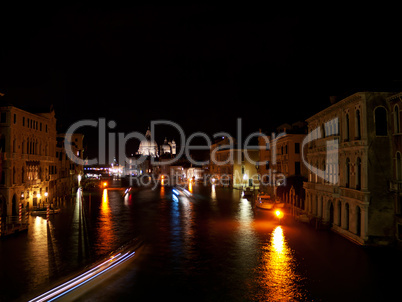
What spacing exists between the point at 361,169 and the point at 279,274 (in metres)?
9.82

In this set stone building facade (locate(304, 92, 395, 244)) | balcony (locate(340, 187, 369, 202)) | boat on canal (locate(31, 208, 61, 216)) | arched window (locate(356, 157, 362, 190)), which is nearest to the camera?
stone building facade (locate(304, 92, 395, 244))

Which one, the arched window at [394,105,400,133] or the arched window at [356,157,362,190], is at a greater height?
the arched window at [394,105,400,133]

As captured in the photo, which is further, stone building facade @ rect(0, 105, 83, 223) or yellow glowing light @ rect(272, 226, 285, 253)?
stone building facade @ rect(0, 105, 83, 223)

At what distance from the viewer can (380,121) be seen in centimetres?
2344

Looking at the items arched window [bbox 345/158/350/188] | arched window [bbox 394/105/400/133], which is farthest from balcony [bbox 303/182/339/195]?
arched window [bbox 394/105/400/133]

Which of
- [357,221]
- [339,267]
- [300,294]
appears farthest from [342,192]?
[300,294]

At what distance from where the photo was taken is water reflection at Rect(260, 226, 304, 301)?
15.5 meters

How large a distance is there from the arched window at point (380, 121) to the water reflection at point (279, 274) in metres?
9.42

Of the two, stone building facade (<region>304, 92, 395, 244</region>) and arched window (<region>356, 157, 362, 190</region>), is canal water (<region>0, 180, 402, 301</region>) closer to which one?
stone building facade (<region>304, 92, 395, 244</region>)

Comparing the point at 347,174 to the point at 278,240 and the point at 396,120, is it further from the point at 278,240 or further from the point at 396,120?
the point at 278,240

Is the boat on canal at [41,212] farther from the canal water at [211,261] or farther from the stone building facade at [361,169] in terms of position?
the stone building facade at [361,169]

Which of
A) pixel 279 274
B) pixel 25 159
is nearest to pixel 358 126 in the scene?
pixel 279 274

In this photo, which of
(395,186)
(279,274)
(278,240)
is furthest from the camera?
(278,240)

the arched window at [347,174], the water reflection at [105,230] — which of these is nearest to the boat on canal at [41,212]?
the water reflection at [105,230]
